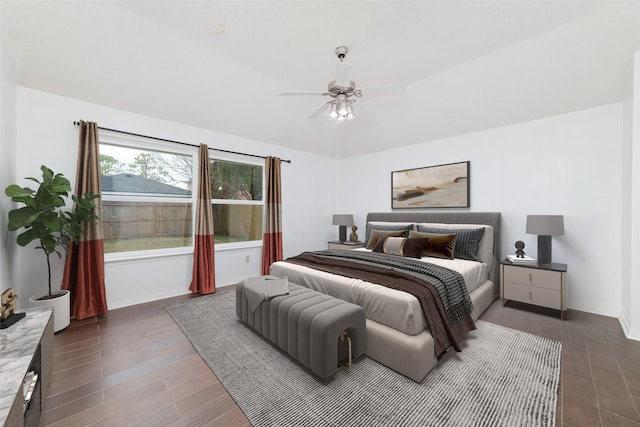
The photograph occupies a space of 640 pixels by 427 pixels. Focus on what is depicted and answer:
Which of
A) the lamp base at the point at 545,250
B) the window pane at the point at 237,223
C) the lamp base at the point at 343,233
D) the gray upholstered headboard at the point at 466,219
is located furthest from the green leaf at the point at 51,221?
the lamp base at the point at 545,250

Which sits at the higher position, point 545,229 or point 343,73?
point 343,73

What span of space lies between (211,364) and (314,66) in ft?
10.3

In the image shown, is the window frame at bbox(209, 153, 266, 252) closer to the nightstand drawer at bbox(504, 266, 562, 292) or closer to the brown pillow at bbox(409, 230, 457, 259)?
the brown pillow at bbox(409, 230, 457, 259)

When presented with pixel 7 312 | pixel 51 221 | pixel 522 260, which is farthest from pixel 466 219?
pixel 51 221

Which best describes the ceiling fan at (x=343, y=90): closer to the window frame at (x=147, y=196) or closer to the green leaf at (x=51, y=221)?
the window frame at (x=147, y=196)

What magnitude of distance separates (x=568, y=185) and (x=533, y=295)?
4.84 ft

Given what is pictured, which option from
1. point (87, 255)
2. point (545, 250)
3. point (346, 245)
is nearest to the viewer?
point (87, 255)

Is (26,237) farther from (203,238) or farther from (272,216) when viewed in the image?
(272,216)

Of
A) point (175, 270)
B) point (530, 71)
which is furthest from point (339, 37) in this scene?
point (175, 270)

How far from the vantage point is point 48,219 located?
2.41 metres

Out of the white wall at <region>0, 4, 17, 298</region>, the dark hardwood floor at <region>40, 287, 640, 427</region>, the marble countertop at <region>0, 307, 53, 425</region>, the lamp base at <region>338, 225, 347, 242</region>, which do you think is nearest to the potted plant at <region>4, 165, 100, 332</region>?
the white wall at <region>0, 4, 17, 298</region>

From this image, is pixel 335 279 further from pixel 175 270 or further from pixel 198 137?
pixel 198 137

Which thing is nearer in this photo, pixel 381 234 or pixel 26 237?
pixel 26 237

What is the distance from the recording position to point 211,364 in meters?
2.05
